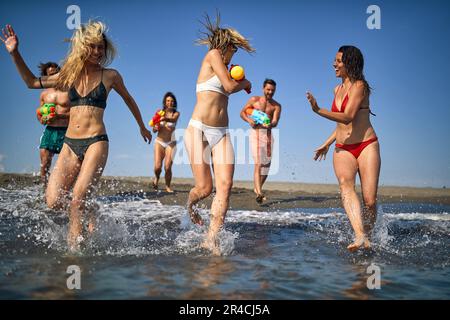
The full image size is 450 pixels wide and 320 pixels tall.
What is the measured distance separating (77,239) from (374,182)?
10.7ft


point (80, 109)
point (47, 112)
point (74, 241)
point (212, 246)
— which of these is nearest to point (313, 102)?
point (212, 246)

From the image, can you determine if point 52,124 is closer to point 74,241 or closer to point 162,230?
point 162,230

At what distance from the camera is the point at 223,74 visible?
14.1ft

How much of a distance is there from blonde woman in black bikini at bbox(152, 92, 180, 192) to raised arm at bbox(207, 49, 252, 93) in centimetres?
741

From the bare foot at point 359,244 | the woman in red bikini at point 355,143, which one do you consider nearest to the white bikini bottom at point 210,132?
the woman in red bikini at point 355,143

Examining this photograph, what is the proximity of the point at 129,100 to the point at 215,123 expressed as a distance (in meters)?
1.06

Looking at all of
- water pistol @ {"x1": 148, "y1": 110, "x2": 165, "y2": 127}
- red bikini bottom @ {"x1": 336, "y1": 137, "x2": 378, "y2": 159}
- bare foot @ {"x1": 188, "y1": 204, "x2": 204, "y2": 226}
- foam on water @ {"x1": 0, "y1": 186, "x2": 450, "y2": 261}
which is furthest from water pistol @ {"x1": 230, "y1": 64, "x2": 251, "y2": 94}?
water pistol @ {"x1": 148, "y1": 110, "x2": 165, "y2": 127}

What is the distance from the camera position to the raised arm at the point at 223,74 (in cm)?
430

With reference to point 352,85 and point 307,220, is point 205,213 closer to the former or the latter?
point 307,220

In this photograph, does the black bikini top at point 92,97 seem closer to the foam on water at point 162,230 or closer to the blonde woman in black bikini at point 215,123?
the blonde woman in black bikini at point 215,123

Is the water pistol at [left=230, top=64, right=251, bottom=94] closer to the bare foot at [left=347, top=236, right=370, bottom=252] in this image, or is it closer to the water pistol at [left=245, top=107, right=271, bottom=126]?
the bare foot at [left=347, top=236, right=370, bottom=252]

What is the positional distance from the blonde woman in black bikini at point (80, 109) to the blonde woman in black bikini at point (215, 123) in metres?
0.97

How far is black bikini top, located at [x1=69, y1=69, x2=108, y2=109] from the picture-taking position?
14.2 ft
